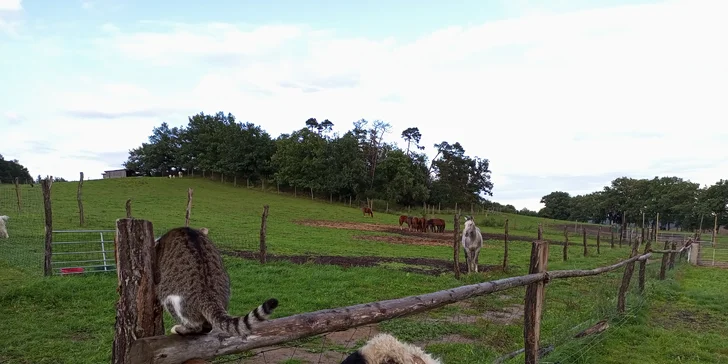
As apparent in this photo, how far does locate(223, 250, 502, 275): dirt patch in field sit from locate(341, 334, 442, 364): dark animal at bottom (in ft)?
36.0

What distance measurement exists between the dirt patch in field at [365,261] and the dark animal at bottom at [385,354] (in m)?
11.0

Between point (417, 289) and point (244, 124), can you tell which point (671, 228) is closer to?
point (244, 124)

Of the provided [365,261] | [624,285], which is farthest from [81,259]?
[624,285]

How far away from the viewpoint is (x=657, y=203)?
243ft

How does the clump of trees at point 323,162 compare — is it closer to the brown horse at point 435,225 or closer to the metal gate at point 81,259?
the brown horse at point 435,225

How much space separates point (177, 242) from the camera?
310cm

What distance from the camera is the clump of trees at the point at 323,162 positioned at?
61.8 meters

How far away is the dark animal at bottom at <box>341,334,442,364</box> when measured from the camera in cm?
314

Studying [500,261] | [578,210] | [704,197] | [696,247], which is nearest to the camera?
[500,261]

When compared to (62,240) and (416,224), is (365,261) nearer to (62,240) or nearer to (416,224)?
(62,240)

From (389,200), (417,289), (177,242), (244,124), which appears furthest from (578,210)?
(177,242)

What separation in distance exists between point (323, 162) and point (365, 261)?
46.1 m

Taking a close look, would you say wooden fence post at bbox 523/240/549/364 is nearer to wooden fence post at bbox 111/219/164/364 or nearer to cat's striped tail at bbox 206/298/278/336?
cat's striped tail at bbox 206/298/278/336

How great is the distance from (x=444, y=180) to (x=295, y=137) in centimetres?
2698
